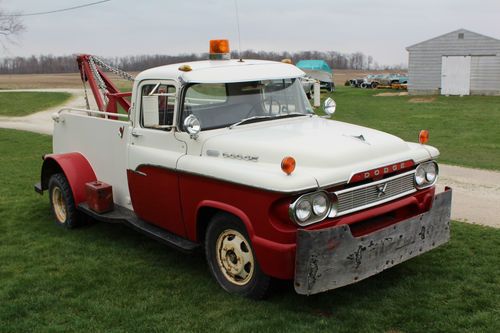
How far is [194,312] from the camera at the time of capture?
480 centimetres

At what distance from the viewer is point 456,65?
33125 millimetres

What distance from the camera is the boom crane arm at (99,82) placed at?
834cm

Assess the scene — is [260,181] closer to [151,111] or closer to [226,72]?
[151,111]

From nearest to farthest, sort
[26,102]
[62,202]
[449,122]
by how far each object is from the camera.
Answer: [62,202] → [449,122] → [26,102]

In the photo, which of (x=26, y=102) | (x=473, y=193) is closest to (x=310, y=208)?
(x=473, y=193)

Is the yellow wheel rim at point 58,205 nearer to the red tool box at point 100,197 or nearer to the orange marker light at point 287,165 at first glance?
the red tool box at point 100,197

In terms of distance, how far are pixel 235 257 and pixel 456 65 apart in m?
31.5

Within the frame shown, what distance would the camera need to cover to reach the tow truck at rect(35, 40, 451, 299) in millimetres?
4387

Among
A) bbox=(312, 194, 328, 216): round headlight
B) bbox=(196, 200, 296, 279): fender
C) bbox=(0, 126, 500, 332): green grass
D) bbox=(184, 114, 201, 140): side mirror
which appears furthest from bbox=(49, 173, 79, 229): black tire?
bbox=(312, 194, 328, 216): round headlight

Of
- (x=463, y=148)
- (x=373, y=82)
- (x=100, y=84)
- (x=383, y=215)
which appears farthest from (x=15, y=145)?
(x=373, y=82)

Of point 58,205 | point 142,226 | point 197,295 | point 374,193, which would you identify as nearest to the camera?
point 374,193

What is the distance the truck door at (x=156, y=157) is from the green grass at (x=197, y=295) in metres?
0.62

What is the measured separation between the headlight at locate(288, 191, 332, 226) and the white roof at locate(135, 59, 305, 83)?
72.1 inches

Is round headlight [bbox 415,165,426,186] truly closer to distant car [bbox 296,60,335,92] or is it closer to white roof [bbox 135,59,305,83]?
white roof [bbox 135,59,305,83]
